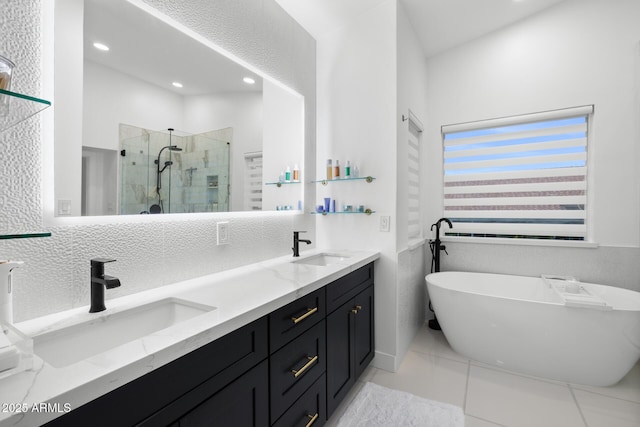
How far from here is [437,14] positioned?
2588mm

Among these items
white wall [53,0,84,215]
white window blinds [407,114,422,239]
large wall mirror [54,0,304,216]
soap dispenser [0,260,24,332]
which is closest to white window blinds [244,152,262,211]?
large wall mirror [54,0,304,216]

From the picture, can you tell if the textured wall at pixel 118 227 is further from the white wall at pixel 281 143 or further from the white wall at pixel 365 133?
the white wall at pixel 365 133

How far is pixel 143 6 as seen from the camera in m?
1.36

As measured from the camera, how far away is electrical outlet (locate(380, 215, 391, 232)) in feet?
7.73

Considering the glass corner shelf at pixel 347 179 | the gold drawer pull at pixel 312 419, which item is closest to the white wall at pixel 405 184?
the glass corner shelf at pixel 347 179

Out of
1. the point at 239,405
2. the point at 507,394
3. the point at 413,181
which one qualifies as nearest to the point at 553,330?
the point at 507,394

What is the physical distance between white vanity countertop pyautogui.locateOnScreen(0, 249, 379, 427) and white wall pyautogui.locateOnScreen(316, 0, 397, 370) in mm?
738

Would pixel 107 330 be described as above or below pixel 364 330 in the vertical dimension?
above

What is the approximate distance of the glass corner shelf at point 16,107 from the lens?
30.2 inches

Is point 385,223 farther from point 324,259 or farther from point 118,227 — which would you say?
point 118,227

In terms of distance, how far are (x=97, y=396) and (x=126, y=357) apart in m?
0.09

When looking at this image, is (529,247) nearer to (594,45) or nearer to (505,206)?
(505,206)

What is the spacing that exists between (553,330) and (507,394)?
0.54 meters

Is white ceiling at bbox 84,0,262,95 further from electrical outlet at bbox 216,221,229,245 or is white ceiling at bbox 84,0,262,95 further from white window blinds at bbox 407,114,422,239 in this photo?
white window blinds at bbox 407,114,422,239
